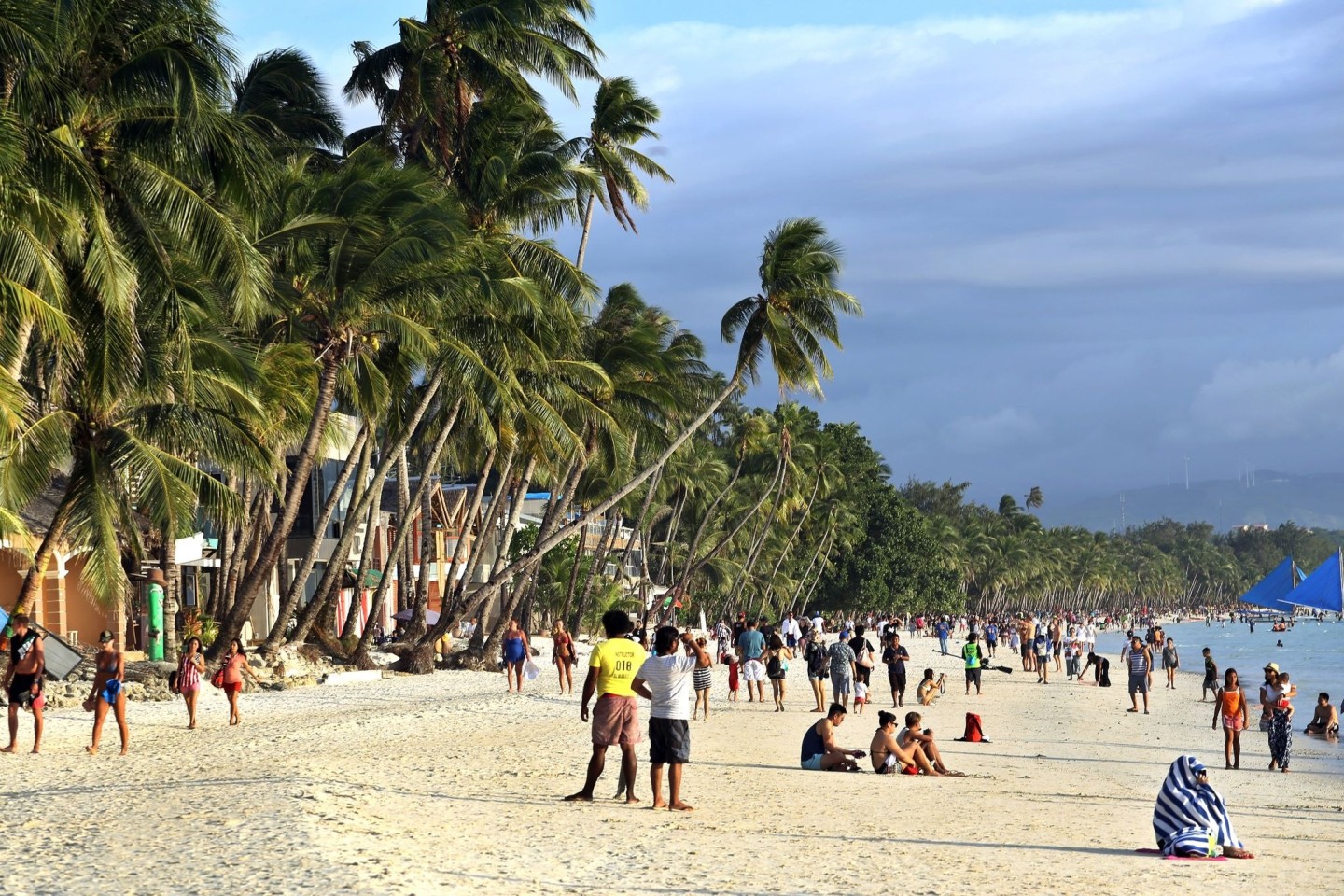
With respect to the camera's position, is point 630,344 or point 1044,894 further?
point 630,344

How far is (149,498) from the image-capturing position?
18.2 meters

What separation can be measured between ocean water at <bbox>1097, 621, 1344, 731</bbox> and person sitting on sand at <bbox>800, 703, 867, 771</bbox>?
601 inches

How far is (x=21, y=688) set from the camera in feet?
46.4

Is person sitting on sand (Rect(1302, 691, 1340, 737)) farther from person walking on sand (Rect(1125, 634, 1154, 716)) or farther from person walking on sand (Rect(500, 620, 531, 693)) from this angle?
person walking on sand (Rect(500, 620, 531, 693))

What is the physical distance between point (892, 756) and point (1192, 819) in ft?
17.7

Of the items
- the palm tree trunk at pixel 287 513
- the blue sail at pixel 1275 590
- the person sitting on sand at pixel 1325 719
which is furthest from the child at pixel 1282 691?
the blue sail at pixel 1275 590

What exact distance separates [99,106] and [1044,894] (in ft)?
45.3

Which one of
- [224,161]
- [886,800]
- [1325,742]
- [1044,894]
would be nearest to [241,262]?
[224,161]

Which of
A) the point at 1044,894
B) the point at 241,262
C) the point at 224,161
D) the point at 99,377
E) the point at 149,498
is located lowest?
the point at 1044,894

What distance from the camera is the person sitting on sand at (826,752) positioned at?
1620 centimetres

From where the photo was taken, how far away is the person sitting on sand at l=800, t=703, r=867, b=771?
16.2 m

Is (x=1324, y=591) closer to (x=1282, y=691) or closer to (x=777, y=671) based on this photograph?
(x=777, y=671)

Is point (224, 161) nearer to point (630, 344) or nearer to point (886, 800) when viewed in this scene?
point (886, 800)

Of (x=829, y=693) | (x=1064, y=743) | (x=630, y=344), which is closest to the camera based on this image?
(x=1064, y=743)
